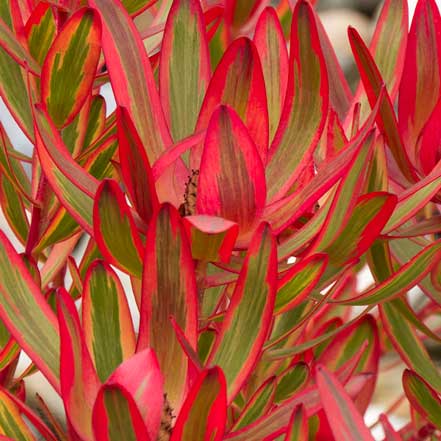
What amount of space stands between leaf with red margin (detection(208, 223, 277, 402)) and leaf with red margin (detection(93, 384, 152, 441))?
0.05 m

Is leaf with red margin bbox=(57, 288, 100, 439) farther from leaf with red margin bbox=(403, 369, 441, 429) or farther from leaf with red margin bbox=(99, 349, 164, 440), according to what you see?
leaf with red margin bbox=(403, 369, 441, 429)

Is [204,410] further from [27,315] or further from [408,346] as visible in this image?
[408,346]

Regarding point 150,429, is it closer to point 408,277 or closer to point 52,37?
point 408,277

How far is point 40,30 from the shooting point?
0.51 meters

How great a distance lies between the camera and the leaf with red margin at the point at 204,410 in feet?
1.00

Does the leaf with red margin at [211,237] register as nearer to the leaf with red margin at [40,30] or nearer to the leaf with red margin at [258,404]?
the leaf with red margin at [258,404]

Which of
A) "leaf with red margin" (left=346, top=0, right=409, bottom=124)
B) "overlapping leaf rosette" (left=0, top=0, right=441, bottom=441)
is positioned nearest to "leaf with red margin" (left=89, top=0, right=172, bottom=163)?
"overlapping leaf rosette" (left=0, top=0, right=441, bottom=441)

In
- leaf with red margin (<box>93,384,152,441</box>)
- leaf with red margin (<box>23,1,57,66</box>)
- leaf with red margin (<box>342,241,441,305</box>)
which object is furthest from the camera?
leaf with red margin (<box>23,1,57,66</box>)

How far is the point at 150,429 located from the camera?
33 centimetres

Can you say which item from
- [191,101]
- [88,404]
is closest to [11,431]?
[88,404]

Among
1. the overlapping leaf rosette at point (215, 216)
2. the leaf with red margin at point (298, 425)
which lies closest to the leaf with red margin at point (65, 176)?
the overlapping leaf rosette at point (215, 216)

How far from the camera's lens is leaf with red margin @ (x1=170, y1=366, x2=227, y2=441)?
305 mm

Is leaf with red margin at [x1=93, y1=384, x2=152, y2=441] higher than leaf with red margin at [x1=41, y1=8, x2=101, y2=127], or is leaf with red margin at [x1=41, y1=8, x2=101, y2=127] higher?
leaf with red margin at [x1=41, y1=8, x2=101, y2=127]

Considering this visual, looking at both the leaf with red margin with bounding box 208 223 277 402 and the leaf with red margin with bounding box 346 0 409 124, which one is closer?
the leaf with red margin with bounding box 208 223 277 402
